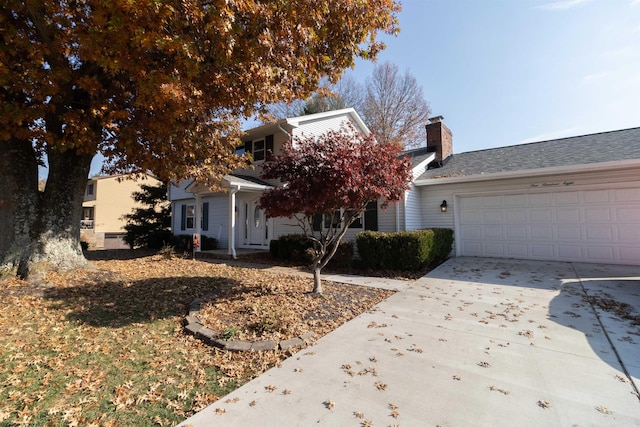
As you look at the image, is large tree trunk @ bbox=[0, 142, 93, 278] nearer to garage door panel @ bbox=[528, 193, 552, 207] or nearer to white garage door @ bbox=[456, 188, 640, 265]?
white garage door @ bbox=[456, 188, 640, 265]

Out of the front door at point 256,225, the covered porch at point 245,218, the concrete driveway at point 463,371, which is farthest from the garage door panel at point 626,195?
the front door at point 256,225

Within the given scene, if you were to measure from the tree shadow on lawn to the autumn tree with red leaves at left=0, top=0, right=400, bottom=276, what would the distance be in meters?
1.63

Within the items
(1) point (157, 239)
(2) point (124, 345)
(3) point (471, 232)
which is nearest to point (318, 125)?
(3) point (471, 232)

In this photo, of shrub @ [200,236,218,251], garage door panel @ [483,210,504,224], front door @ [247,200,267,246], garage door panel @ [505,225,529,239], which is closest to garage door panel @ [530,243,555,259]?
garage door panel @ [505,225,529,239]

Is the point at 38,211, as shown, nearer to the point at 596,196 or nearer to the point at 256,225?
the point at 256,225

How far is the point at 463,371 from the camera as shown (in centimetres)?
306

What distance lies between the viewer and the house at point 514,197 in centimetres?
833

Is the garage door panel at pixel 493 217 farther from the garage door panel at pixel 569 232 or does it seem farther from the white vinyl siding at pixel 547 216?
the garage door panel at pixel 569 232

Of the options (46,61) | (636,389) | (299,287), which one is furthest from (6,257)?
(636,389)

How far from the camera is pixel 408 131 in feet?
75.7

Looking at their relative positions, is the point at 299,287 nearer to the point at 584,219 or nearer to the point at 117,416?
the point at 117,416

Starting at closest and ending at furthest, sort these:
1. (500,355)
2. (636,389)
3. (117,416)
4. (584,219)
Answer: (117,416) → (636,389) → (500,355) → (584,219)

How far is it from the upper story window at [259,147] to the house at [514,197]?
5 cm

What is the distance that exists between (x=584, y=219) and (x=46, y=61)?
14055mm
